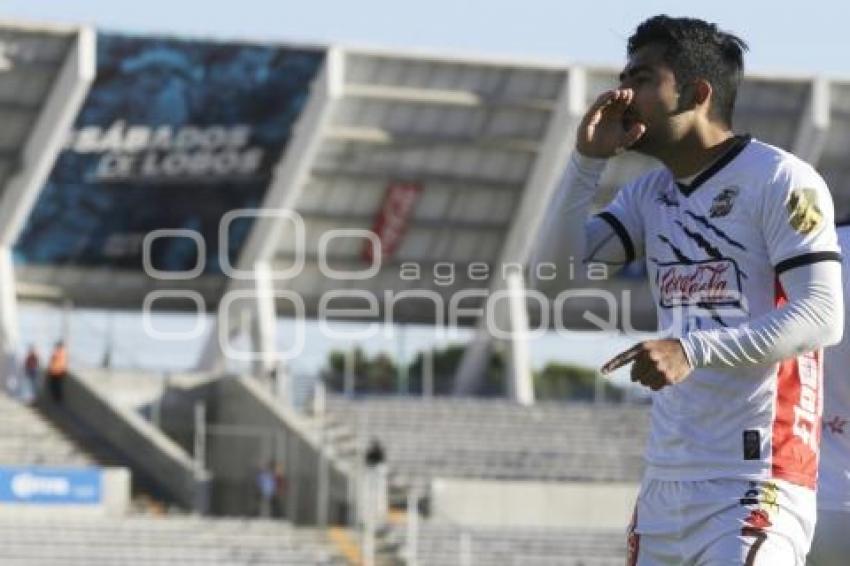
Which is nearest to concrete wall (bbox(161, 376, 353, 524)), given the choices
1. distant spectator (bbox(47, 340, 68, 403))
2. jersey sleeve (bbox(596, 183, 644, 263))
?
distant spectator (bbox(47, 340, 68, 403))

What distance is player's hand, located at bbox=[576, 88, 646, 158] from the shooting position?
6070mm

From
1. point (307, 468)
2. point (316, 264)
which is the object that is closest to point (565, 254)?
point (307, 468)

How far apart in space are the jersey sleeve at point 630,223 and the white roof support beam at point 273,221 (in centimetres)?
3215

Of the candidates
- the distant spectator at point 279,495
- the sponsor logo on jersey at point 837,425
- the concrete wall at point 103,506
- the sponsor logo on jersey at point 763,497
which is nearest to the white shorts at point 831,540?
the sponsor logo on jersey at point 837,425

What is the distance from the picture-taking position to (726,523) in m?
6.11

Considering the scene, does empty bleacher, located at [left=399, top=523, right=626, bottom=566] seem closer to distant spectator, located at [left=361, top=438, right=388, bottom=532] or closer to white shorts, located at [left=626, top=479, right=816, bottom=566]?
distant spectator, located at [left=361, top=438, right=388, bottom=532]

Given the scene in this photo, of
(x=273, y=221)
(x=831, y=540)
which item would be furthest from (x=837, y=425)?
(x=273, y=221)

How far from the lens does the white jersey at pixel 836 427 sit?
23.7 ft

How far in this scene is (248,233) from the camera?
4097 centimetres

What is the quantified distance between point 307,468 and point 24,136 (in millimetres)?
8090

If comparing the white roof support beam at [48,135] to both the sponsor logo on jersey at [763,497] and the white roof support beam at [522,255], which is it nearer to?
the white roof support beam at [522,255]

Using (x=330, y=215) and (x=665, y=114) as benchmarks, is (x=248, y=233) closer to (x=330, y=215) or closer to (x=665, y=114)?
(x=330, y=215)

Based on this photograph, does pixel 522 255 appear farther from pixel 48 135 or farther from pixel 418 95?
pixel 48 135

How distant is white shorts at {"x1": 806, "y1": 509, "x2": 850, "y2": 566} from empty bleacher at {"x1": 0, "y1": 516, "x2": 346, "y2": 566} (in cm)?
2005
